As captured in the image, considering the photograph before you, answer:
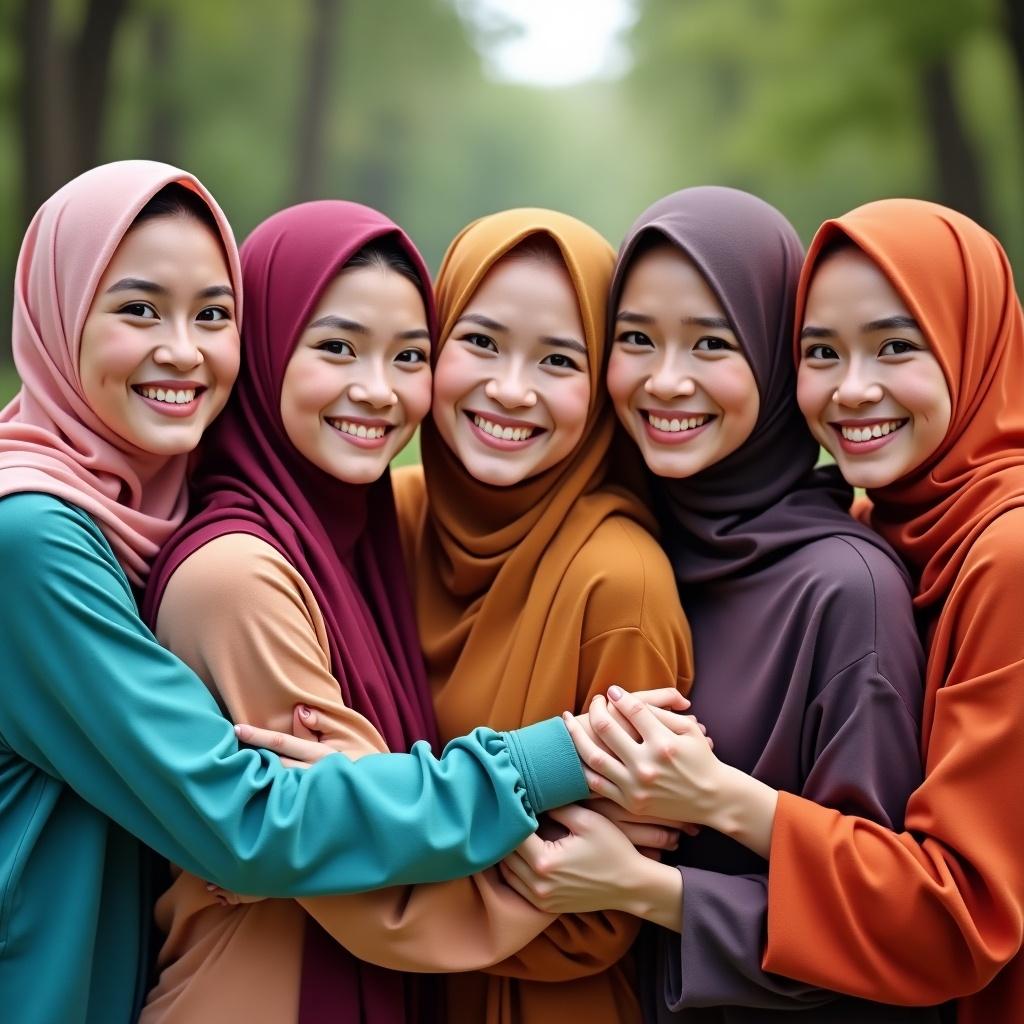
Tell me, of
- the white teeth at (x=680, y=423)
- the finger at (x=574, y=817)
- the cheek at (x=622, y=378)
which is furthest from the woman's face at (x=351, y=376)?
the finger at (x=574, y=817)

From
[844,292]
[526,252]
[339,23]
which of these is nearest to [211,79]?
[339,23]

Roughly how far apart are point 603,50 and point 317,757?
515cm

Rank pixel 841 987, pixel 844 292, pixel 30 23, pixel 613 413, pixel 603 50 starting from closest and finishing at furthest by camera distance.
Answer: pixel 841 987 → pixel 844 292 → pixel 613 413 → pixel 30 23 → pixel 603 50

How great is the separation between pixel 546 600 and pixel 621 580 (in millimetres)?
173

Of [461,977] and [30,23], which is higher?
[30,23]

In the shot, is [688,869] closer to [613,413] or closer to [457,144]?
[613,413]

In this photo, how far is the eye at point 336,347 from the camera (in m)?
2.44

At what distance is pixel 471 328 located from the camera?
2523 millimetres

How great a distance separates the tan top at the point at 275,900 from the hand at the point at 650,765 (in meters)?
0.30

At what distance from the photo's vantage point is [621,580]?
236 cm

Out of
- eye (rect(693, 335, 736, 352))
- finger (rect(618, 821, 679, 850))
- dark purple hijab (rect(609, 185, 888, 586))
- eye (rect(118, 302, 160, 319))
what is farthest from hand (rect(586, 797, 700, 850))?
eye (rect(118, 302, 160, 319))

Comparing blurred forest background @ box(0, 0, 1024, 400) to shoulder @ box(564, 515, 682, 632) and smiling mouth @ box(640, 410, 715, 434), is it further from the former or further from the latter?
shoulder @ box(564, 515, 682, 632)

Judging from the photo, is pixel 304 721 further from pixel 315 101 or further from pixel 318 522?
pixel 315 101

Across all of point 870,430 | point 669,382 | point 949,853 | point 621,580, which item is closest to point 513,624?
point 621,580
